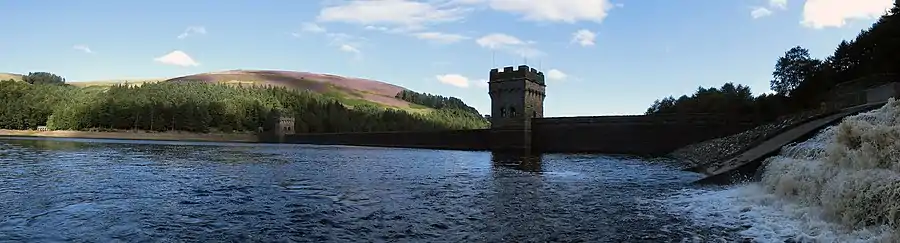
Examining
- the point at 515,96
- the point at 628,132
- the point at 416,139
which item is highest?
the point at 515,96

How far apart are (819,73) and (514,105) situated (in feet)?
96.0

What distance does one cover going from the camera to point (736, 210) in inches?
396

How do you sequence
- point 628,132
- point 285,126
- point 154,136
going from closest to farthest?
point 628,132, point 285,126, point 154,136

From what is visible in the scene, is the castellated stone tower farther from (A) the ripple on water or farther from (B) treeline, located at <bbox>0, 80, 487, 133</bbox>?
(B) treeline, located at <bbox>0, 80, 487, 133</bbox>

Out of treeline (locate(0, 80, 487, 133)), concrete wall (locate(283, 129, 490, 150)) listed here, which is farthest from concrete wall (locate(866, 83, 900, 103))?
treeline (locate(0, 80, 487, 133))

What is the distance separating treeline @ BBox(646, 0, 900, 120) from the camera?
40.8 m

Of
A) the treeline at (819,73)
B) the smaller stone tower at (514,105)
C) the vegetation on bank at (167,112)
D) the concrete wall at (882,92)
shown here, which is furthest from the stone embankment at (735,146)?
the vegetation on bank at (167,112)

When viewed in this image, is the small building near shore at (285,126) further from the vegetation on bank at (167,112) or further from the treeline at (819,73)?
the treeline at (819,73)

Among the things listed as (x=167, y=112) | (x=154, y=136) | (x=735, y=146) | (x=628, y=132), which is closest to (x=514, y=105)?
(x=628, y=132)

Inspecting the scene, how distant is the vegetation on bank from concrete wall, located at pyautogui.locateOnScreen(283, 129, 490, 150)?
2812 centimetres

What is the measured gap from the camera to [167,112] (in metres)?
118

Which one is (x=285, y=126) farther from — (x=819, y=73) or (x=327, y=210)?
(x=327, y=210)

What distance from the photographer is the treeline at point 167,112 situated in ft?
381

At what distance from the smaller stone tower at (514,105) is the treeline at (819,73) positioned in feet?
54.8
